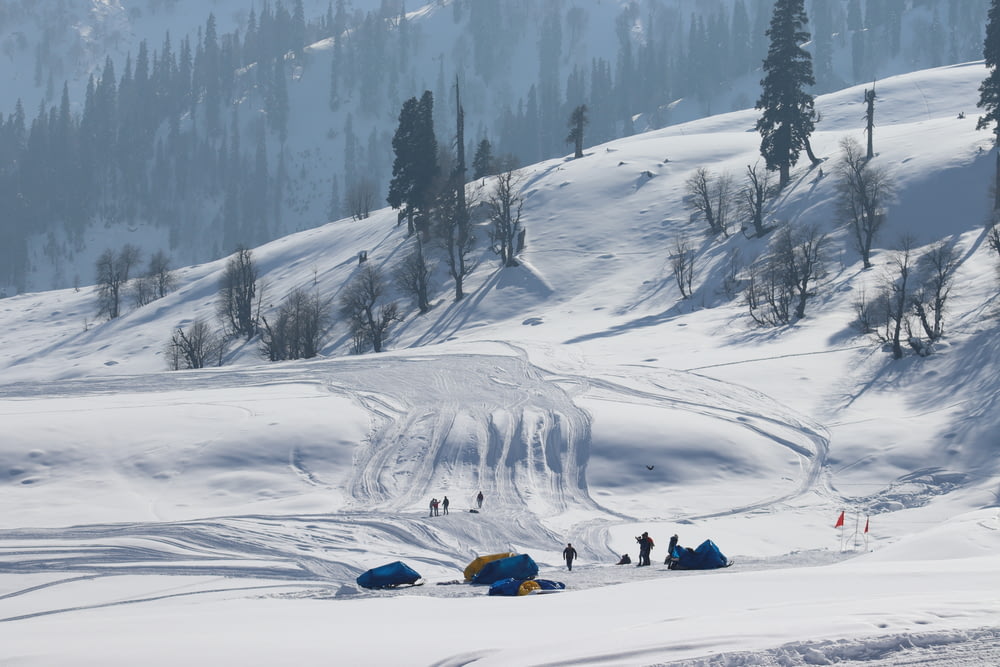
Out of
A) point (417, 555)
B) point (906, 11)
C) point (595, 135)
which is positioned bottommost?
point (417, 555)

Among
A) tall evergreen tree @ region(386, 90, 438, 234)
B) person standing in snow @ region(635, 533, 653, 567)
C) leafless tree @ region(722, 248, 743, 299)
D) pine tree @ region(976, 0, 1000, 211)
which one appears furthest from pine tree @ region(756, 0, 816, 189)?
person standing in snow @ region(635, 533, 653, 567)

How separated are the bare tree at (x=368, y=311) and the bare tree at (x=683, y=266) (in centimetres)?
1928

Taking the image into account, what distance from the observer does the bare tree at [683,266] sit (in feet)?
194

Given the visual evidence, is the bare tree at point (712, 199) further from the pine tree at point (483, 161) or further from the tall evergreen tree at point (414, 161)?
the pine tree at point (483, 161)

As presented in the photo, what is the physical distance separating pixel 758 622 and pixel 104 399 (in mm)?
34462

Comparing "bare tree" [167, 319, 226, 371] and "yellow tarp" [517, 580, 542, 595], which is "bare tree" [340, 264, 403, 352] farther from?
"yellow tarp" [517, 580, 542, 595]

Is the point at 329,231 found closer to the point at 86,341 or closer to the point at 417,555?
the point at 86,341

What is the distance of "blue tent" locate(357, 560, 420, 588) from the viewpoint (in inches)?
851

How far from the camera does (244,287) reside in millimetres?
71000

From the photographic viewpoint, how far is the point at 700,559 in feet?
74.6

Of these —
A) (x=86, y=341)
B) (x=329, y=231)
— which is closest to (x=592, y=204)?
(x=329, y=231)

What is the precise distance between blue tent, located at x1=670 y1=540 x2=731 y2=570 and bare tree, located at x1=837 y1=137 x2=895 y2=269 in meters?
38.3

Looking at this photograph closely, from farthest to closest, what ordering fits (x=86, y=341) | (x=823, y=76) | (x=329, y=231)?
(x=823, y=76) < (x=329, y=231) < (x=86, y=341)

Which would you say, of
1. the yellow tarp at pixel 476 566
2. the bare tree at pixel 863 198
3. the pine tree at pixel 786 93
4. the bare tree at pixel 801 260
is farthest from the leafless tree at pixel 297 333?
the pine tree at pixel 786 93
